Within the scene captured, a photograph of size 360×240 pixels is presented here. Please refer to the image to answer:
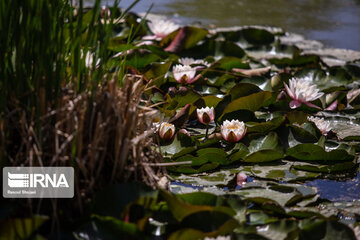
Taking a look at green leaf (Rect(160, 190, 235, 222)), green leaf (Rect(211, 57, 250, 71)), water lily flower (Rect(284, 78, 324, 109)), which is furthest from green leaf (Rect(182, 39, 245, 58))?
green leaf (Rect(160, 190, 235, 222))

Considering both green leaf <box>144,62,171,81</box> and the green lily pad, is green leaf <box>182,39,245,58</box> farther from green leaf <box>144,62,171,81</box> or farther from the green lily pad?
the green lily pad

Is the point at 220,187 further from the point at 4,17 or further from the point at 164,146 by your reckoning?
the point at 4,17

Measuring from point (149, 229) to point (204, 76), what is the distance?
1.64 meters

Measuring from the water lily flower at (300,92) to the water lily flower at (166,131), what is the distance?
69cm

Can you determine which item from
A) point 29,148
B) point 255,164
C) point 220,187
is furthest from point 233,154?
point 29,148

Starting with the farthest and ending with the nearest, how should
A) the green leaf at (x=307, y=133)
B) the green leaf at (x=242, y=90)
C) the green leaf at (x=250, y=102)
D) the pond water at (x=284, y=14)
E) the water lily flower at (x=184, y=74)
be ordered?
the pond water at (x=284, y=14)
the water lily flower at (x=184, y=74)
the green leaf at (x=242, y=90)
the green leaf at (x=250, y=102)
the green leaf at (x=307, y=133)

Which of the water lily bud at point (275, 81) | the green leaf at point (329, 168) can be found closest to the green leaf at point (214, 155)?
the green leaf at point (329, 168)

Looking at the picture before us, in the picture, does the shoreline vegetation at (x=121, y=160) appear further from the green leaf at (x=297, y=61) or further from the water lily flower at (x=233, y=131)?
the green leaf at (x=297, y=61)

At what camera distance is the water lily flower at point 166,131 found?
2127 millimetres

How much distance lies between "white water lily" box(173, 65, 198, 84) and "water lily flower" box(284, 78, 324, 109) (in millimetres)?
512

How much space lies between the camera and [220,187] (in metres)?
1.84

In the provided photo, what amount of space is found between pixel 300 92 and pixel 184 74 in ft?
2.01

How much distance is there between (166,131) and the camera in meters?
2.12

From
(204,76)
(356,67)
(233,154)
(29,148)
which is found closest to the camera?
(29,148)
